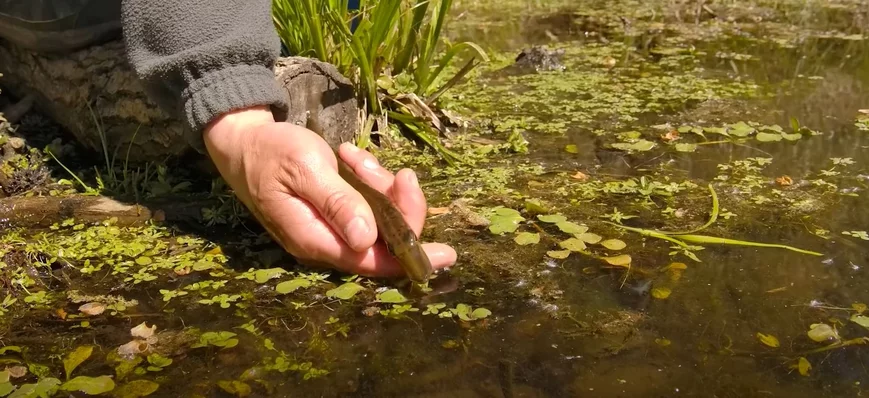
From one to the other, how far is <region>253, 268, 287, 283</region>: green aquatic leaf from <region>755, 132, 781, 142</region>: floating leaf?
1729 millimetres

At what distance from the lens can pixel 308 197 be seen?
1.59 meters

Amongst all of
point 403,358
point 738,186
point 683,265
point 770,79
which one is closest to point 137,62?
point 403,358

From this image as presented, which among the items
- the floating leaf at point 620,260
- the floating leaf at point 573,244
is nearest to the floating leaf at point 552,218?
the floating leaf at point 573,244

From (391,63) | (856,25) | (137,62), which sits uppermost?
(137,62)

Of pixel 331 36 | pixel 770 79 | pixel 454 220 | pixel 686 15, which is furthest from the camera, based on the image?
pixel 686 15

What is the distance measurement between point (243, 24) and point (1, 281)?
2.59 feet

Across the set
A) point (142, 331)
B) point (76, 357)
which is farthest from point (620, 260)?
point (76, 357)

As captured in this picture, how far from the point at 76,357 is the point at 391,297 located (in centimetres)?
60

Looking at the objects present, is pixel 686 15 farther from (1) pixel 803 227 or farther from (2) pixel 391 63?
(1) pixel 803 227

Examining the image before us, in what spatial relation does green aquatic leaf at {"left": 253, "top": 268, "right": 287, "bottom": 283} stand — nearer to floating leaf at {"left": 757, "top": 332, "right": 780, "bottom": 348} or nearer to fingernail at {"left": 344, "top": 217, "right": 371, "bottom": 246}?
fingernail at {"left": 344, "top": 217, "right": 371, "bottom": 246}

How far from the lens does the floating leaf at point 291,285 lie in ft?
5.17

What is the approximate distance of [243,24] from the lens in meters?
1.74

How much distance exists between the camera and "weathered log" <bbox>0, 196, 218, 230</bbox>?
198cm

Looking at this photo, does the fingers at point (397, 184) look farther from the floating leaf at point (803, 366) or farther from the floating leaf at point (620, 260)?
the floating leaf at point (803, 366)
